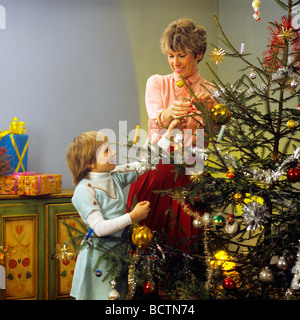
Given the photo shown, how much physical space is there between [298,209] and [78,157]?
929 millimetres

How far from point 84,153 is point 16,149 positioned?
1067mm

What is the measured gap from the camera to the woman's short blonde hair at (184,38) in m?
2.25

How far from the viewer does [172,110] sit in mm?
2137

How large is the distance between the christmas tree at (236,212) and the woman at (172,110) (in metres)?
0.09

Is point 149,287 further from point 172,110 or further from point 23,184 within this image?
point 23,184

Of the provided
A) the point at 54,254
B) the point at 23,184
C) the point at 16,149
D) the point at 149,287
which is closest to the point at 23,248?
the point at 54,254

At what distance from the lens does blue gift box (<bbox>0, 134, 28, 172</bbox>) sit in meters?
2.88

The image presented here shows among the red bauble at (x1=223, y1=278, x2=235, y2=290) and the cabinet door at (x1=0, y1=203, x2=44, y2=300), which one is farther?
the cabinet door at (x1=0, y1=203, x2=44, y2=300)

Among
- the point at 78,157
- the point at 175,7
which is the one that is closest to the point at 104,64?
the point at 175,7

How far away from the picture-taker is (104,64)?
327 cm

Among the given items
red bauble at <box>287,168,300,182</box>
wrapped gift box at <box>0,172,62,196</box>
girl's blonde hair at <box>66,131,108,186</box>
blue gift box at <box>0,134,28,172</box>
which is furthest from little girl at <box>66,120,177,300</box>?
blue gift box at <box>0,134,28,172</box>

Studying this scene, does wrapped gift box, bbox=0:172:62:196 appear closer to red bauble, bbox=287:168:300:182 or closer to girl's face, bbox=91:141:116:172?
girl's face, bbox=91:141:116:172
